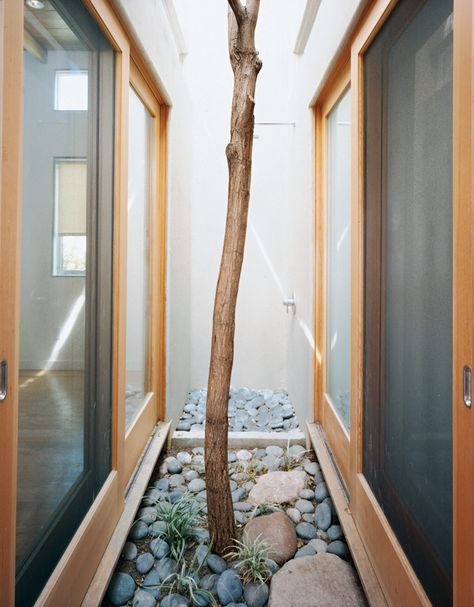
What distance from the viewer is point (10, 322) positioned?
1.03 metres

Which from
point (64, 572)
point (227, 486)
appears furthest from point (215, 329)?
point (64, 572)

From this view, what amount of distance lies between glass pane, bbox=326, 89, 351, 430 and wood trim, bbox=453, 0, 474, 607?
3.76ft

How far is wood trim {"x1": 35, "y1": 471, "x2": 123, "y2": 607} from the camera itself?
128cm

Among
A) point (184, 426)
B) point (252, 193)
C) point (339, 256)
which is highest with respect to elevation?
point (252, 193)

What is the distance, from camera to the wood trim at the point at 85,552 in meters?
1.28

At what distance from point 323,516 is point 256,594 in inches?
22.2

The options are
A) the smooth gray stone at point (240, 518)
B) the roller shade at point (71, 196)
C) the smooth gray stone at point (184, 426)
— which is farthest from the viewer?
the smooth gray stone at point (184, 426)

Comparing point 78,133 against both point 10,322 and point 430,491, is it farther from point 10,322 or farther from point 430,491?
point 430,491

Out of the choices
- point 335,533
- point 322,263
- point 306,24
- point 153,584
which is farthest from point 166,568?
point 306,24

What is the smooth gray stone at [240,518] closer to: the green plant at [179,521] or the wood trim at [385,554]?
the green plant at [179,521]

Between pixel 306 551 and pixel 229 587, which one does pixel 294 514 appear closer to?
pixel 306 551

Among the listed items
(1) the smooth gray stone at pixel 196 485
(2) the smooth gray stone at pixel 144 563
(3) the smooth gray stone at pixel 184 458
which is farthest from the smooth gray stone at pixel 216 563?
(3) the smooth gray stone at pixel 184 458

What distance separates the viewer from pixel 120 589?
1629 millimetres

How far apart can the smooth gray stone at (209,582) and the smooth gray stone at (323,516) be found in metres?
0.55
